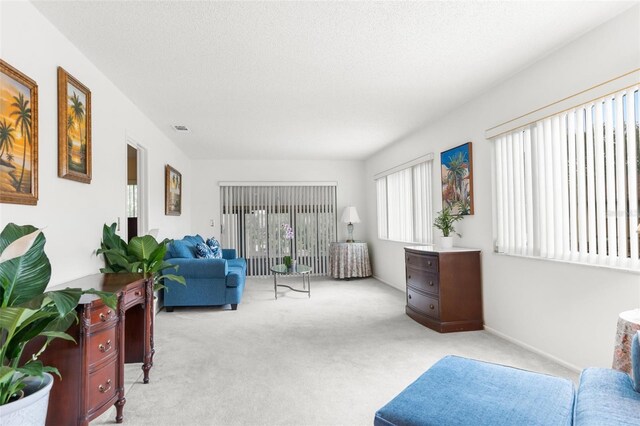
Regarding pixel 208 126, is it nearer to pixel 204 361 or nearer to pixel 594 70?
pixel 204 361

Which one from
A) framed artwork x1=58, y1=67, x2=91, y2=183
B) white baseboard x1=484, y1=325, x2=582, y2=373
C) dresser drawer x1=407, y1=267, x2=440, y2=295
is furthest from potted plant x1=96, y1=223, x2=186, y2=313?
white baseboard x1=484, y1=325, x2=582, y2=373

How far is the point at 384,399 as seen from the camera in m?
2.30

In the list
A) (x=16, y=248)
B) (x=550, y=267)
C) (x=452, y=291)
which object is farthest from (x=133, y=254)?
(x=550, y=267)

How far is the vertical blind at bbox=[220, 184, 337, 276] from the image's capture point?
752 centimetres

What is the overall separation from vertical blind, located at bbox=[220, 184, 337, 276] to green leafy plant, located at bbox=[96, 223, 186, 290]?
4.31m

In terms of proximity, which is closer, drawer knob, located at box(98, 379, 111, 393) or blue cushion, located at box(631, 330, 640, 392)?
blue cushion, located at box(631, 330, 640, 392)

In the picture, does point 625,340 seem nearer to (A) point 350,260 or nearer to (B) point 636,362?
(B) point 636,362

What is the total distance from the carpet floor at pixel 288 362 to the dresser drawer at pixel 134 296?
23.7 inches

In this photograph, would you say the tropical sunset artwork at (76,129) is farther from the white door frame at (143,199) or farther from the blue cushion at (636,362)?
the blue cushion at (636,362)

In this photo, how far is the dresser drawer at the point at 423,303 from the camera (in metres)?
3.77

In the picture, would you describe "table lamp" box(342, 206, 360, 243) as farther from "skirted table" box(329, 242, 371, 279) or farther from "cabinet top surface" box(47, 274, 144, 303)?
"cabinet top surface" box(47, 274, 144, 303)

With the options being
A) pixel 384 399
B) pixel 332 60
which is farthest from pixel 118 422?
pixel 332 60

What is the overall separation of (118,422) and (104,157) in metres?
2.19

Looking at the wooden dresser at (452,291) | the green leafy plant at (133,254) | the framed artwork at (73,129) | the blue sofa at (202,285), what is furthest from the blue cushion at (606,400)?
the blue sofa at (202,285)
